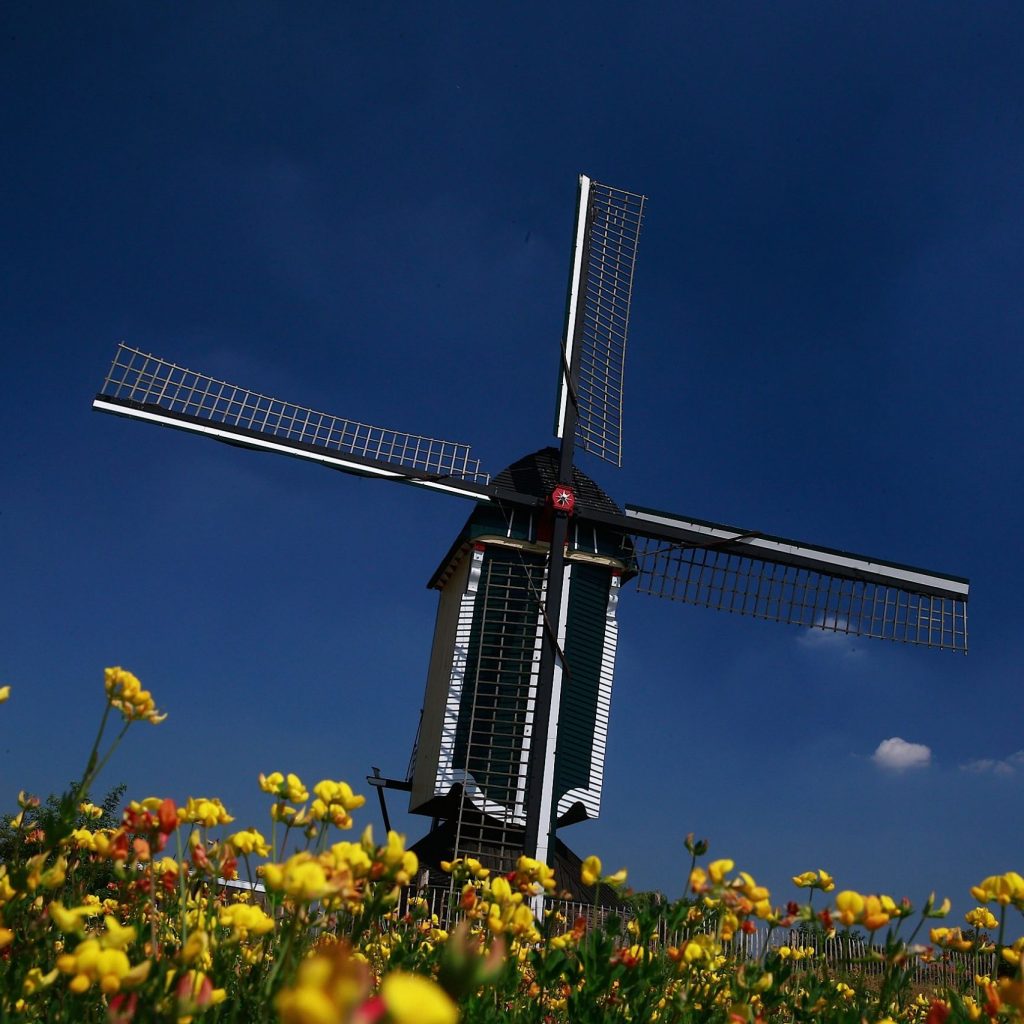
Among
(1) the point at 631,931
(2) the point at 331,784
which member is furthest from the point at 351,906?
(1) the point at 631,931

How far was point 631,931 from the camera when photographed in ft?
11.2

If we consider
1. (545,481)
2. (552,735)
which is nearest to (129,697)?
(552,735)

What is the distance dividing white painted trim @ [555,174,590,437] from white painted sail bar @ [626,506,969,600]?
102 inches

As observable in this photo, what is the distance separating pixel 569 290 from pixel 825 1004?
18.4 meters

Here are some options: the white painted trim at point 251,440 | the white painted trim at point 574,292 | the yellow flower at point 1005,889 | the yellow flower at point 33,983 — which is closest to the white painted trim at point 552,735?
the white painted trim at point 251,440

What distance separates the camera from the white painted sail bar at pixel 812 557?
61.0 feet

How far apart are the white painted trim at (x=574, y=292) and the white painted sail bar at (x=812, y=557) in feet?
8.51

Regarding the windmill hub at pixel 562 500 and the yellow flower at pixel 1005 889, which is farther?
the windmill hub at pixel 562 500

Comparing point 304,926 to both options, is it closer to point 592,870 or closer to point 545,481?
point 592,870

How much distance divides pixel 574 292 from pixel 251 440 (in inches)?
321

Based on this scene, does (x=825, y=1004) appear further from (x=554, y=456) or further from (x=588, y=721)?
(x=554, y=456)

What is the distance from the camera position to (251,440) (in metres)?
16.8

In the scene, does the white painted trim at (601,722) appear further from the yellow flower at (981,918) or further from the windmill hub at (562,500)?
the yellow flower at (981,918)

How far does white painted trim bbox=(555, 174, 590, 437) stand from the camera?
18.8 m
